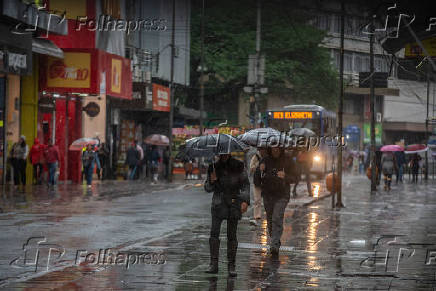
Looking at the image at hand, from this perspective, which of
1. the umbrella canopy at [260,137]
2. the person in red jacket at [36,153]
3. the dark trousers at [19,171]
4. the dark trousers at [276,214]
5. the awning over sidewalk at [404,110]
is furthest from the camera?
the awning over sidewalk at [404,110]

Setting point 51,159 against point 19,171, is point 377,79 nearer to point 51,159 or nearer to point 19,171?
point 51,159

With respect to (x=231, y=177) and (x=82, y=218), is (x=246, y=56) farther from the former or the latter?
(x=231, y=177)

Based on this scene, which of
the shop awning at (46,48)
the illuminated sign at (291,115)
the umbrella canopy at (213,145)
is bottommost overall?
the umbrella canopy at (213,145)

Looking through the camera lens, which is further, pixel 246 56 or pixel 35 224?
pixel 246 56

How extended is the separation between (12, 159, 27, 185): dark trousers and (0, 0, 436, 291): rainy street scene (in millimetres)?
56

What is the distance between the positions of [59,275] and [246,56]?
1906 inches

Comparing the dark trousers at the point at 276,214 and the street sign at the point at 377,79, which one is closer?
the dark trousers at the point at 276,214

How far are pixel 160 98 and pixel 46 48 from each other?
1576 cm

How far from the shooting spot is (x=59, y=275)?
11758mm

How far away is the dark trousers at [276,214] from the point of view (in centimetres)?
1420

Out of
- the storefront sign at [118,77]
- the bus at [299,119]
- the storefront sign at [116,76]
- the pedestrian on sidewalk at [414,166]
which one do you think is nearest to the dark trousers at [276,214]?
the storefront sign at [118,77]

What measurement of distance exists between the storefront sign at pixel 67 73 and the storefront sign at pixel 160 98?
11.4 metres

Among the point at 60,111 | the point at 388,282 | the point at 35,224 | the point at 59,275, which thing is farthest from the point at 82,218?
the point at 60,111

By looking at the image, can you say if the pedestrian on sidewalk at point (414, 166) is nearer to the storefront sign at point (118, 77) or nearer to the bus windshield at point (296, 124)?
the bus windshield at point (296, 124)
